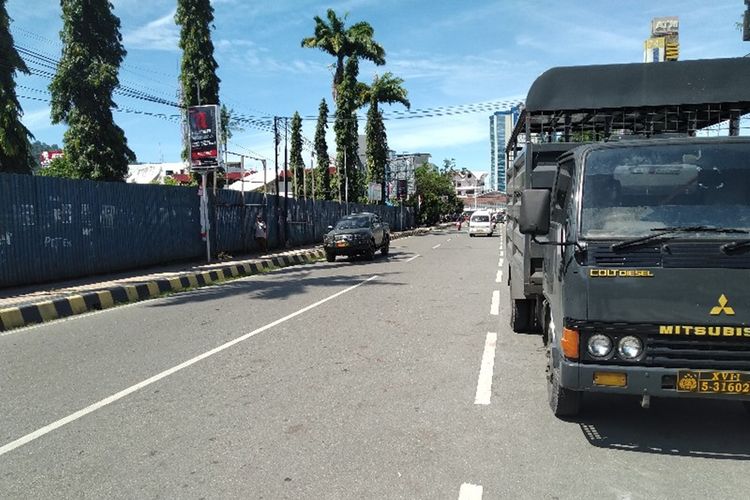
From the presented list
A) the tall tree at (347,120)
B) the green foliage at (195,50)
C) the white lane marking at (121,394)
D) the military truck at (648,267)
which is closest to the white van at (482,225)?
the tall tree at (347,120)

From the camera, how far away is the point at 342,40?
38.4 meters

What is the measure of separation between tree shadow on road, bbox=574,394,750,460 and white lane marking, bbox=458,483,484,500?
1.16 meters

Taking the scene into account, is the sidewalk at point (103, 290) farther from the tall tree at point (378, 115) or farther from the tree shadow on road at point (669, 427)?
the tall tree at point (378, 115)

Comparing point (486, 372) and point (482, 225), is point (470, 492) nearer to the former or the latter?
point (486, 372)

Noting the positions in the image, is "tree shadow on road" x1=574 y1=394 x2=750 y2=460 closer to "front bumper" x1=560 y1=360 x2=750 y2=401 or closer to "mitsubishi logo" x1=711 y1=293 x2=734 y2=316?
"front bumper" x1=560 y1=360 x2=750 y2=401

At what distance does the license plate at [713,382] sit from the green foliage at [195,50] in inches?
908

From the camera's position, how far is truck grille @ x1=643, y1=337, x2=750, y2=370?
139 inches

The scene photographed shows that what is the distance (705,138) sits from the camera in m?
4.25

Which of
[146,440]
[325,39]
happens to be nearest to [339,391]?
[146,440]

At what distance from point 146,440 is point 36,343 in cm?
488

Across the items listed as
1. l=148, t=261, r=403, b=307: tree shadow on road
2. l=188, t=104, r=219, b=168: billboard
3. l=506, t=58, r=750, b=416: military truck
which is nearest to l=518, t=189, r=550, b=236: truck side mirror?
l=506, t=58, r=750, b=416: military truck

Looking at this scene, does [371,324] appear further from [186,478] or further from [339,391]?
[186,478]

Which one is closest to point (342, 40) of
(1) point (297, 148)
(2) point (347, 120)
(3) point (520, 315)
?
(2) point (347, 120)

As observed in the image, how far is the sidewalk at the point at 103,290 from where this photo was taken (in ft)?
33.4
